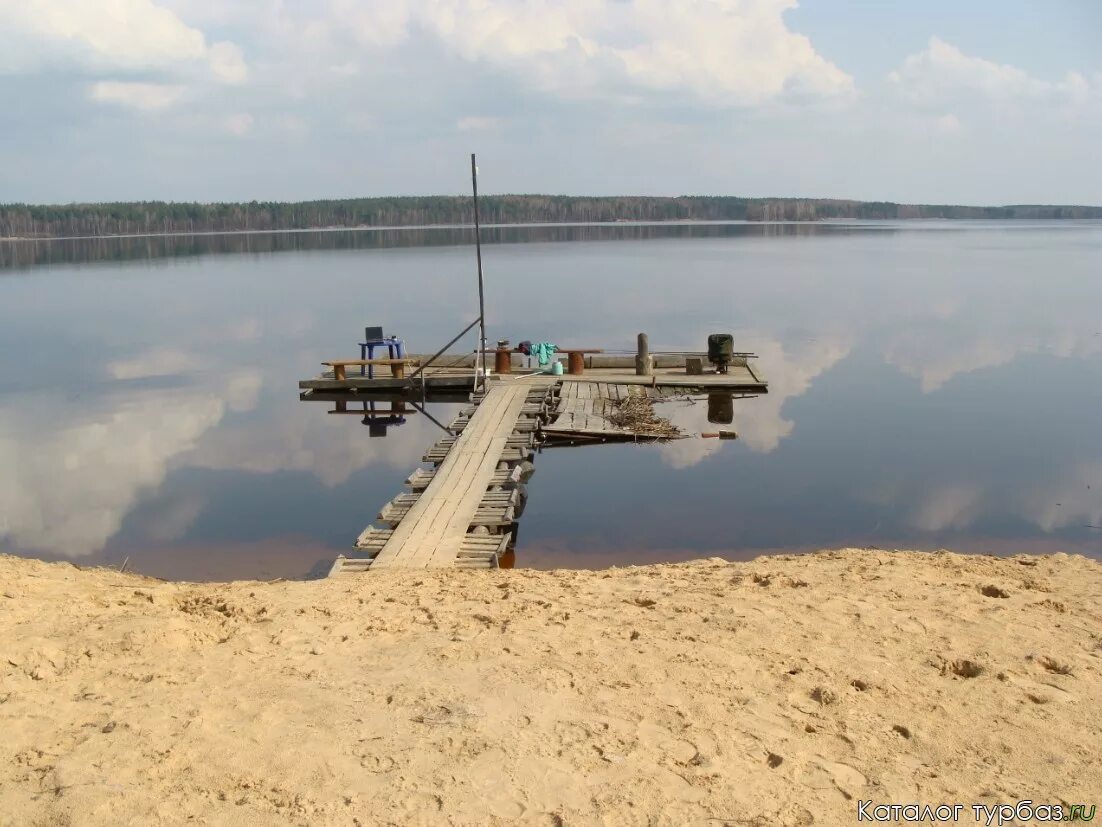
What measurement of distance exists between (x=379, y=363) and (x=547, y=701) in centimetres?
1693

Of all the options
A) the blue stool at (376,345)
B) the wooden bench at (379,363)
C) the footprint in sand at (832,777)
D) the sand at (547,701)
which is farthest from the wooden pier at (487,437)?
the footprint in sand at (832,777)

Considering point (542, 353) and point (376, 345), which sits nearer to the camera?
point (542, 353)

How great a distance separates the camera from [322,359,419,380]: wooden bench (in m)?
21.4

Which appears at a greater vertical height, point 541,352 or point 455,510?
point 541,352

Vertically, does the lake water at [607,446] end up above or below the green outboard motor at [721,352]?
below

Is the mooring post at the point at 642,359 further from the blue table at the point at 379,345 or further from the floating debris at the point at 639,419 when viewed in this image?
the blue table at the point at 379,345

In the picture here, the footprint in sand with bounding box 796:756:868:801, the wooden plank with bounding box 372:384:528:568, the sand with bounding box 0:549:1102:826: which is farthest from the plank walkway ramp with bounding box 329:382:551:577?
the footprint in sand with bounding box 796:756:868:801

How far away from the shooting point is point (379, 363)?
21.7 m

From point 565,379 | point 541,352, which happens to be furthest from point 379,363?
point 565,379

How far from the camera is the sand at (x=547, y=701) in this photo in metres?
4.43

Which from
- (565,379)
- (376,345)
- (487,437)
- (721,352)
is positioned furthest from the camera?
(376,345)

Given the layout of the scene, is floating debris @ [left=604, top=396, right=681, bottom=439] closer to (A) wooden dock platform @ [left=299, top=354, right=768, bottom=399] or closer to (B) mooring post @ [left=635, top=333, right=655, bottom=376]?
(A) wooden dock platform @ [left=299, top=354, right=768, bottom=399]

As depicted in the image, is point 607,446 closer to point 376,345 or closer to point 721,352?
point 721,352

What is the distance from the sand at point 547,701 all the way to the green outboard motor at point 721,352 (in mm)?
14381
